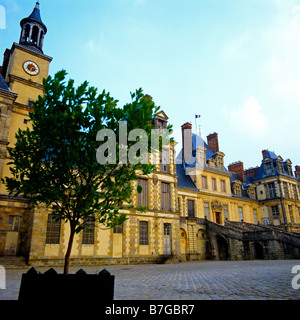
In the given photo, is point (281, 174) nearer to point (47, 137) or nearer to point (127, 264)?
point (127, 264)

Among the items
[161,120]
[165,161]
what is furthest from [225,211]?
[161,120]

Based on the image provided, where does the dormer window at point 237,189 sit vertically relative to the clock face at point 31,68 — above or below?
below

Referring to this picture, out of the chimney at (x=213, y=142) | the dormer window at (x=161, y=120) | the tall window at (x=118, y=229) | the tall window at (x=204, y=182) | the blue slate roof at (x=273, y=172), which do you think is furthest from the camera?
the blue slate roof at (x=273, y=172)

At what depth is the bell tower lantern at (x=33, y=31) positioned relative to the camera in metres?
24.5

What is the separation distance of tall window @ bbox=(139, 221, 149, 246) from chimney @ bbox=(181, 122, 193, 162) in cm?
1381

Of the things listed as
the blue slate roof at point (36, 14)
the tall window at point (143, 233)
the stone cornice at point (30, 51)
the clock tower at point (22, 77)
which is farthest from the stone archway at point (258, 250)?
the blue slate roof at point (36, 14)

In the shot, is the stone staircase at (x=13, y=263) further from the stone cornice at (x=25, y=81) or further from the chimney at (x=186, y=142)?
the chimney at (x=186, y=142)

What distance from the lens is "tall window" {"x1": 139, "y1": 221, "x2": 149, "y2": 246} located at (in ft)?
71.7

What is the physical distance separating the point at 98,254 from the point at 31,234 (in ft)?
17.1


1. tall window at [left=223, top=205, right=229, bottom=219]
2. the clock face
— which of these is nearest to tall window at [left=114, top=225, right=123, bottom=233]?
the clock face

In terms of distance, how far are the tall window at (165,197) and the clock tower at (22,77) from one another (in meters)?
13.5

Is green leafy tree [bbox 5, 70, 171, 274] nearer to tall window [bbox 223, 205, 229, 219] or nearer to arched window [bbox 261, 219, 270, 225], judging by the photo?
tall window [bbox 223, 205, 229, 219]

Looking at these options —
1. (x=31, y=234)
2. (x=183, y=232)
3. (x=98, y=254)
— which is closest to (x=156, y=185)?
(x=183, y=232)

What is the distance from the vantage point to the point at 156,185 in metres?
23.9
